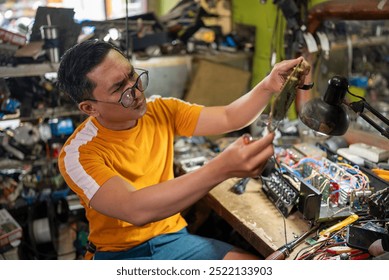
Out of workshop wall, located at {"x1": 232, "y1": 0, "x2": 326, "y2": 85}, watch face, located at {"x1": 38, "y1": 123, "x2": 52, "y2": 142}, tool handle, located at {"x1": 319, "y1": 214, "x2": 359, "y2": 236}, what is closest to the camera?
tool handle, located at {"x1": 319, "y1": 214, "x2": 359, "y2": 236}

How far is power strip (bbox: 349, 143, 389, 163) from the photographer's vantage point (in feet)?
4.63

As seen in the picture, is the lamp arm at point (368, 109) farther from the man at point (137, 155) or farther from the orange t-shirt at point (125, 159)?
the orange t-shirt at point (125, 159)

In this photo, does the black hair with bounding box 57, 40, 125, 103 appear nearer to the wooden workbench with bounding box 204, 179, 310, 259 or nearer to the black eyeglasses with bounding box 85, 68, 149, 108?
the black eyeglasses with bounding box 85, 68, 149, 108

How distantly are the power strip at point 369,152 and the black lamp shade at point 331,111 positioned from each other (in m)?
0.39

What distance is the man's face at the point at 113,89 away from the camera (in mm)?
1052

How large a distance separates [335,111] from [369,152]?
46cm

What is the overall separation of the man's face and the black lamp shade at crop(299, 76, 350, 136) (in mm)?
514

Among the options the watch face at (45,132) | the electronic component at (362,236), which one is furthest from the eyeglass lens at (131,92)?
the watch face at (45,132)

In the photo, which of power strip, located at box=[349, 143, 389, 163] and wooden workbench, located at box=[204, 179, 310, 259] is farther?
power strip, located at box=[349, 143, 389, 163]

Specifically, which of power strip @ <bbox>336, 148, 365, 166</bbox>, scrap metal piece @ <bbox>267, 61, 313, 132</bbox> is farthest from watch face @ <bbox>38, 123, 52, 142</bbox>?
power strip @ <bbox>336, 148, 365, 166</bbox>

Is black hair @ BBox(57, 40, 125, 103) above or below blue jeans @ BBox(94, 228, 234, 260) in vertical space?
above

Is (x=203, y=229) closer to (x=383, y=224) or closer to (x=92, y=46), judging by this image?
(x=383, y=224)

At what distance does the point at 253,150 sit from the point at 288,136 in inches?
38.5
